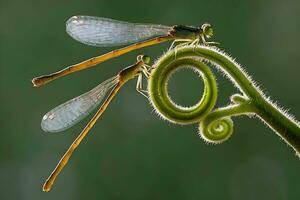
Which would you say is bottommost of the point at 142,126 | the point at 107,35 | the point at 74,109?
the point at 74,109

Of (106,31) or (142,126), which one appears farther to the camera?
(142,126)

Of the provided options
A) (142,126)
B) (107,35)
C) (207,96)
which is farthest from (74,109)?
(142,126)

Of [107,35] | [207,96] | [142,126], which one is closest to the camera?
[207,96]

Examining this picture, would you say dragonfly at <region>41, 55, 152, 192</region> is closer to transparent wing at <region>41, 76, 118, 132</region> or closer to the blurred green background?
transparent wing at <region>41, 76, 118, 132</region>

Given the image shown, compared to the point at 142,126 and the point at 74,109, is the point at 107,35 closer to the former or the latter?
the point at 74,109

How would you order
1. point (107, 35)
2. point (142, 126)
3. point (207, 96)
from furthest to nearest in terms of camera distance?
point (142, 126)
point (107, 35)
point (207, 96)

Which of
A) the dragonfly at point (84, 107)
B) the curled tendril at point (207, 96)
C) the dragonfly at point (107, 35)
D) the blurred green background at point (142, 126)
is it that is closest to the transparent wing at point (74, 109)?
the dragonfly at point (84, 107)
